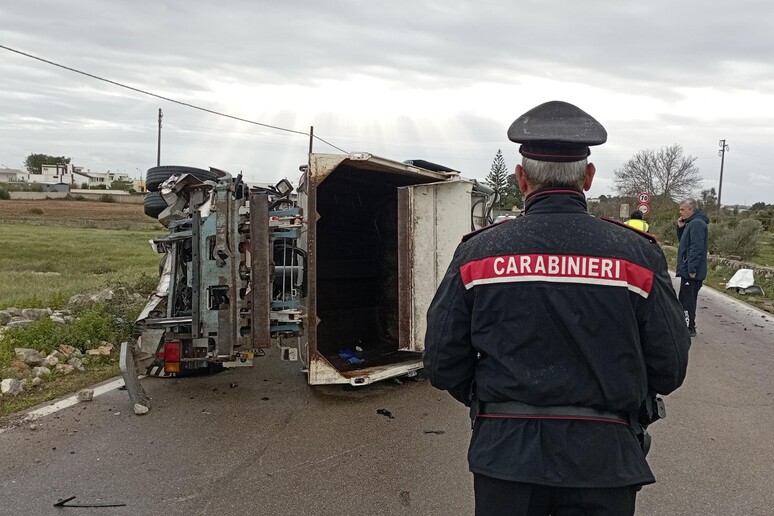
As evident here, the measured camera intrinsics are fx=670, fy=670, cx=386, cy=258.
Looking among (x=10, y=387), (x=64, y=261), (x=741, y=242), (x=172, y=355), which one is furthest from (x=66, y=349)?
(x=741, y=242)

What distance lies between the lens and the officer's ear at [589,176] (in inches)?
86.4

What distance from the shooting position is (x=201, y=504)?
3.79 m

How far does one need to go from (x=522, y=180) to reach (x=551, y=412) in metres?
0.76

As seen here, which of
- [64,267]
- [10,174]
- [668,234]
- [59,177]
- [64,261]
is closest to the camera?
[64,267]

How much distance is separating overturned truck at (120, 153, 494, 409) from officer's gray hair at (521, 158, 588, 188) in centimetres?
329

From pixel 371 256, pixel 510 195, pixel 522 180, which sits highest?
pixel 510 195

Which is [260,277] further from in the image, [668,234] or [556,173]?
[668,234]

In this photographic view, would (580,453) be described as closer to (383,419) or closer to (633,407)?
(633,407)

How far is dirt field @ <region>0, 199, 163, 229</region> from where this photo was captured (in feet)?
119

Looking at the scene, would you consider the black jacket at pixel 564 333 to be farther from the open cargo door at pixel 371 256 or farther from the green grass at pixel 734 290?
the green grass at pixel 734 290

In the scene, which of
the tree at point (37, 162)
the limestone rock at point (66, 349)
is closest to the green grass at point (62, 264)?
the limestone rock at point (66, 349)

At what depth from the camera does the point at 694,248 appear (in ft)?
29.1

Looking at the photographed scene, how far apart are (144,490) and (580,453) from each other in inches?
116

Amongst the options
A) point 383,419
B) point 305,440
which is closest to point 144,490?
point 305,440
